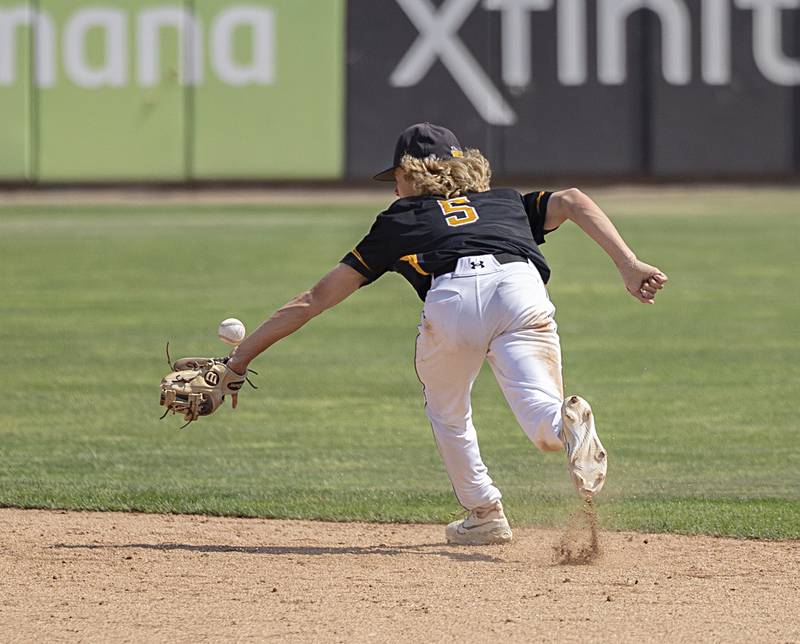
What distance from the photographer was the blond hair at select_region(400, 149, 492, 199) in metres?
5.96

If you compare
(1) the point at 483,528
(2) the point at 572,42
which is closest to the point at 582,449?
(1) the point at 483,528

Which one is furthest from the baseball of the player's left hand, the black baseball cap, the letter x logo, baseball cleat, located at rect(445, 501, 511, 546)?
→ the letter x logo

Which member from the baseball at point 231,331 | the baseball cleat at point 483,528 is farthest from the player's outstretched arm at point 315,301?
the baseball cleat at point 483,528

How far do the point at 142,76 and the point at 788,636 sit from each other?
20.5m

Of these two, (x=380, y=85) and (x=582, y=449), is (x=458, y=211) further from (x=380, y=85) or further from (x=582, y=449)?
(x=380, y=85)

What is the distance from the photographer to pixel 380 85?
81.4ft

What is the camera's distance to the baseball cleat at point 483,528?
626 cm

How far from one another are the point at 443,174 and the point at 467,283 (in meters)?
0.49

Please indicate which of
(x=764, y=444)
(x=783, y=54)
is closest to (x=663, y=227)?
(x=783, y=54)

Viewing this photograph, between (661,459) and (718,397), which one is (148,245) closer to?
(718,397)

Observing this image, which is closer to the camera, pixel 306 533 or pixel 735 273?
pixel 306 533

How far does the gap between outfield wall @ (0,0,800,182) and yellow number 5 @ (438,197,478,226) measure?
1876 cm

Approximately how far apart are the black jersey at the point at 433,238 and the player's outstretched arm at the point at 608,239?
16cm

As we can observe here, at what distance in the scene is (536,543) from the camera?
20.9ft
